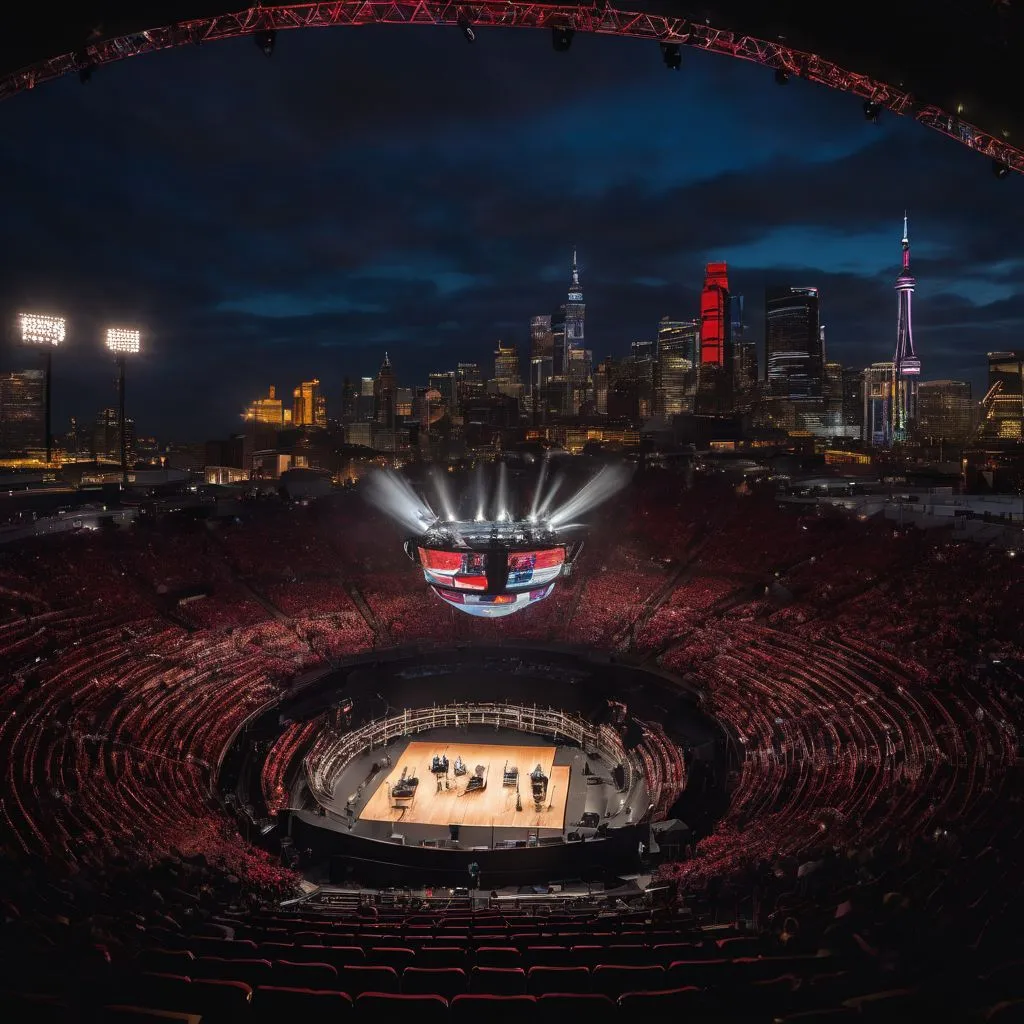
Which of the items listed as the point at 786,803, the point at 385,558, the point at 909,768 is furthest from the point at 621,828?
the point at 385,558

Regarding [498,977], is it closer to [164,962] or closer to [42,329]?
[164,962]

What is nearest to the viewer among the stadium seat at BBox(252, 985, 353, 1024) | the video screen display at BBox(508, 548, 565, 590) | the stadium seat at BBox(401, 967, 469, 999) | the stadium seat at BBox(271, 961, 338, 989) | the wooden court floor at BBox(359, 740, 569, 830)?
the stadium seat at BBox(252, 985, 353, 1024)

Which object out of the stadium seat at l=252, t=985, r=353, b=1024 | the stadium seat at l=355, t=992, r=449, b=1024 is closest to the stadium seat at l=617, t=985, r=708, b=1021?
the stadium seat at l=355, t=992, r=449, b=1024

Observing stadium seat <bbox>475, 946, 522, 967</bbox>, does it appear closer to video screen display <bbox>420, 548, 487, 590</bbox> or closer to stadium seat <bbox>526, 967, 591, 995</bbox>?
stadium seat <bbox>526, 967, 591, 995</bbox>

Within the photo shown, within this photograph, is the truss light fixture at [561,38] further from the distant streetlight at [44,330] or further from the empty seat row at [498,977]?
the distant streetlight at [44,330]

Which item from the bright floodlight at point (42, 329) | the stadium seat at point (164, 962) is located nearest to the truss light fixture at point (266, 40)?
the stadium seat at point (164, 962)

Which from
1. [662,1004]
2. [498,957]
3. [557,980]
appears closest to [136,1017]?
[557,980]
